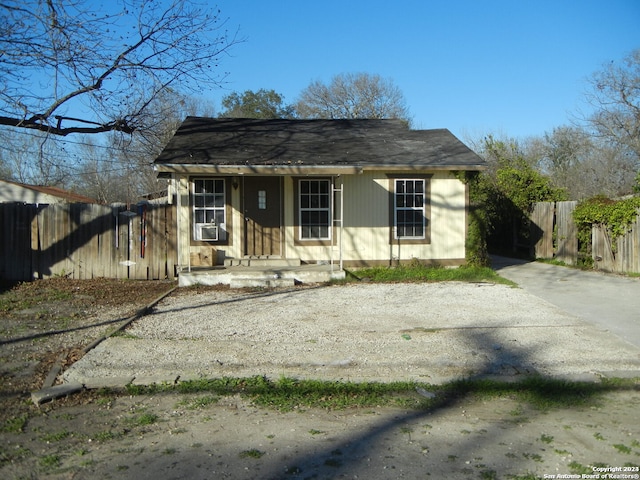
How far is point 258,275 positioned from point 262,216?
2.29m

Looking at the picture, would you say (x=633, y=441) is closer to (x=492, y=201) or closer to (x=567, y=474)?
(x=567, y=474)

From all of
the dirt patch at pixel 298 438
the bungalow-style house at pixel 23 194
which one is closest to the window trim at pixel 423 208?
the dirt patch at pixel 298 438

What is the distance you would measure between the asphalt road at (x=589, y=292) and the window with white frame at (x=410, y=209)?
2.75 metres

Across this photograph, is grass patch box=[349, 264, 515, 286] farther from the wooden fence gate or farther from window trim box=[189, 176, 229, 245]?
the wooden fence gate

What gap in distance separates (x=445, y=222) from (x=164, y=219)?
748 cm

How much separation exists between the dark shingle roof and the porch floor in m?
2.54

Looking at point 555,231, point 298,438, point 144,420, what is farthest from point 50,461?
point 555,231

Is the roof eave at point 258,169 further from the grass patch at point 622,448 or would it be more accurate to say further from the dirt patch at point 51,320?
the grass patch at point 622,448

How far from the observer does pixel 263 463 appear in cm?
423

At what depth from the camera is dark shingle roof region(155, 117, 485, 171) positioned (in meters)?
14.2

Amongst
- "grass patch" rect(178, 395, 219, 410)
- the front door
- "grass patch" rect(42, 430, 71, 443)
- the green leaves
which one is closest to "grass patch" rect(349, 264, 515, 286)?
the front door

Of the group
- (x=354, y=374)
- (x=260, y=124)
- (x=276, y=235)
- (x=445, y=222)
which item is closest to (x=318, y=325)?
(x=354, y=374)

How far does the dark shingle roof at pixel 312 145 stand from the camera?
14.2 m

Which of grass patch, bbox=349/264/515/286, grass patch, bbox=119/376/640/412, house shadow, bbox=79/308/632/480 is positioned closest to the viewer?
house shadow, bbox=79/308/632/480
